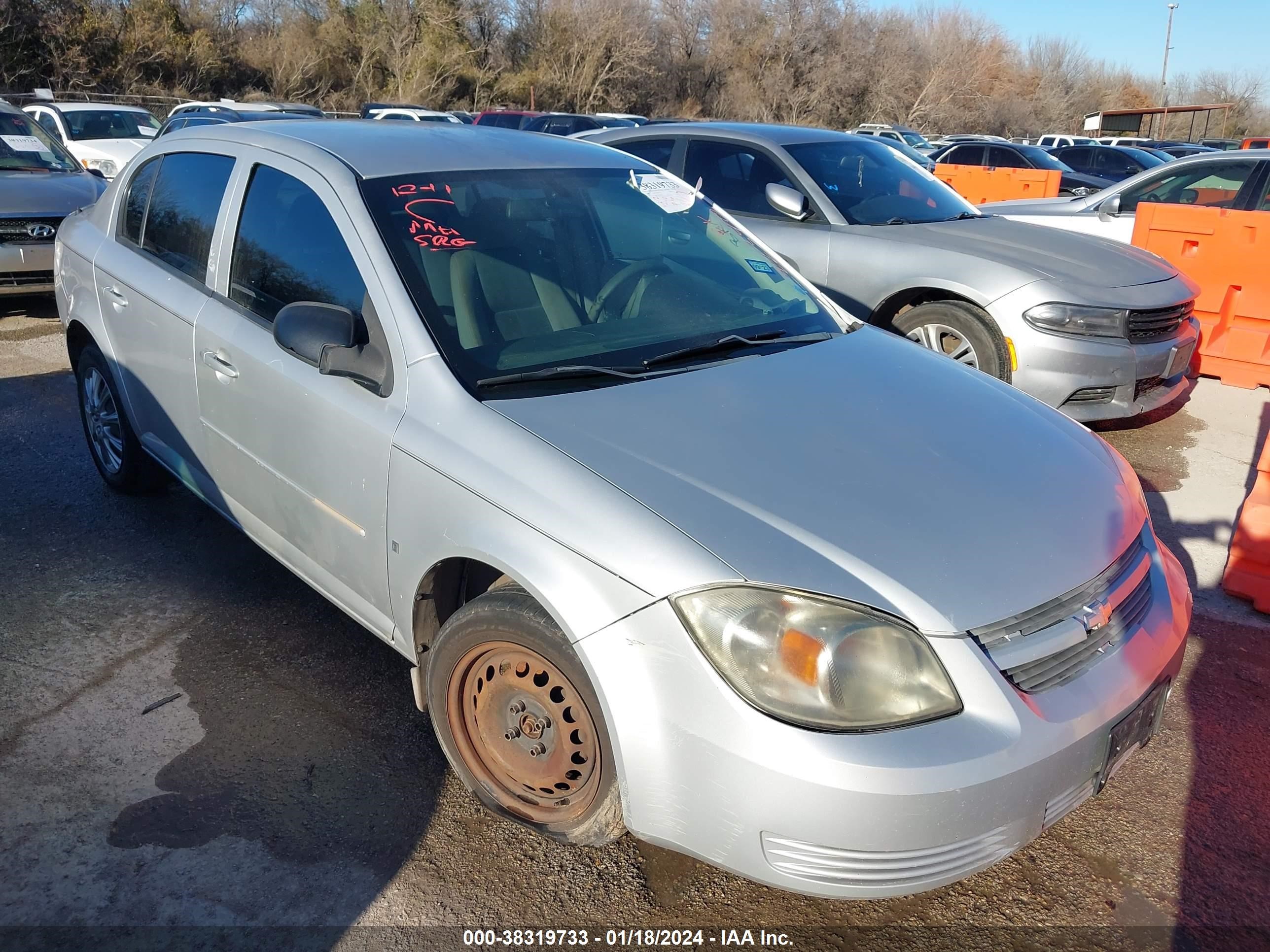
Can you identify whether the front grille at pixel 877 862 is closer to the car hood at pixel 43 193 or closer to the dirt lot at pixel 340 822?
the dirt lot at pixel 340 822

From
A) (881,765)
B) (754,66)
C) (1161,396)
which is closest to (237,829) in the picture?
(881,765)

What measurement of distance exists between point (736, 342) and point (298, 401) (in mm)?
1357

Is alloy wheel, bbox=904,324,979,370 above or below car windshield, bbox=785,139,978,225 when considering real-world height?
below

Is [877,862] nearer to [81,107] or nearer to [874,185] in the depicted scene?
[874,185]

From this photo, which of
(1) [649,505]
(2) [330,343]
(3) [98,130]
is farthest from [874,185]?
(3) [98,130]

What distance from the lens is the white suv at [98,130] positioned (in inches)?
579

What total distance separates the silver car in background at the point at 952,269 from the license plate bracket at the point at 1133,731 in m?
3.25

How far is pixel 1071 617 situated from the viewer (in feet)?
7.47

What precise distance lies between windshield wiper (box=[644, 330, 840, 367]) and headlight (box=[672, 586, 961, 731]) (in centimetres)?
104

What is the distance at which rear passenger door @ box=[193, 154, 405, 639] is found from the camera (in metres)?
2.83

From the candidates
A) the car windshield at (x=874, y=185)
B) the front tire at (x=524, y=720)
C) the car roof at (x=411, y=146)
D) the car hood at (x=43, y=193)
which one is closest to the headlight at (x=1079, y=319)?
the car windshield at (x=874, y=185)

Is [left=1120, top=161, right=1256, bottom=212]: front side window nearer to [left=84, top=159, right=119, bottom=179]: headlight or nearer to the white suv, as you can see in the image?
the white suv

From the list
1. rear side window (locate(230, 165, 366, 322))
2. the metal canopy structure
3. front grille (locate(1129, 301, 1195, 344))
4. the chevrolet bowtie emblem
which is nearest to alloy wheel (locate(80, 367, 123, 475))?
rear side window (locate(230, 165, 366, 322))

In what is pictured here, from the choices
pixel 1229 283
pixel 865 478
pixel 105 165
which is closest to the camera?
pixel 865 478
